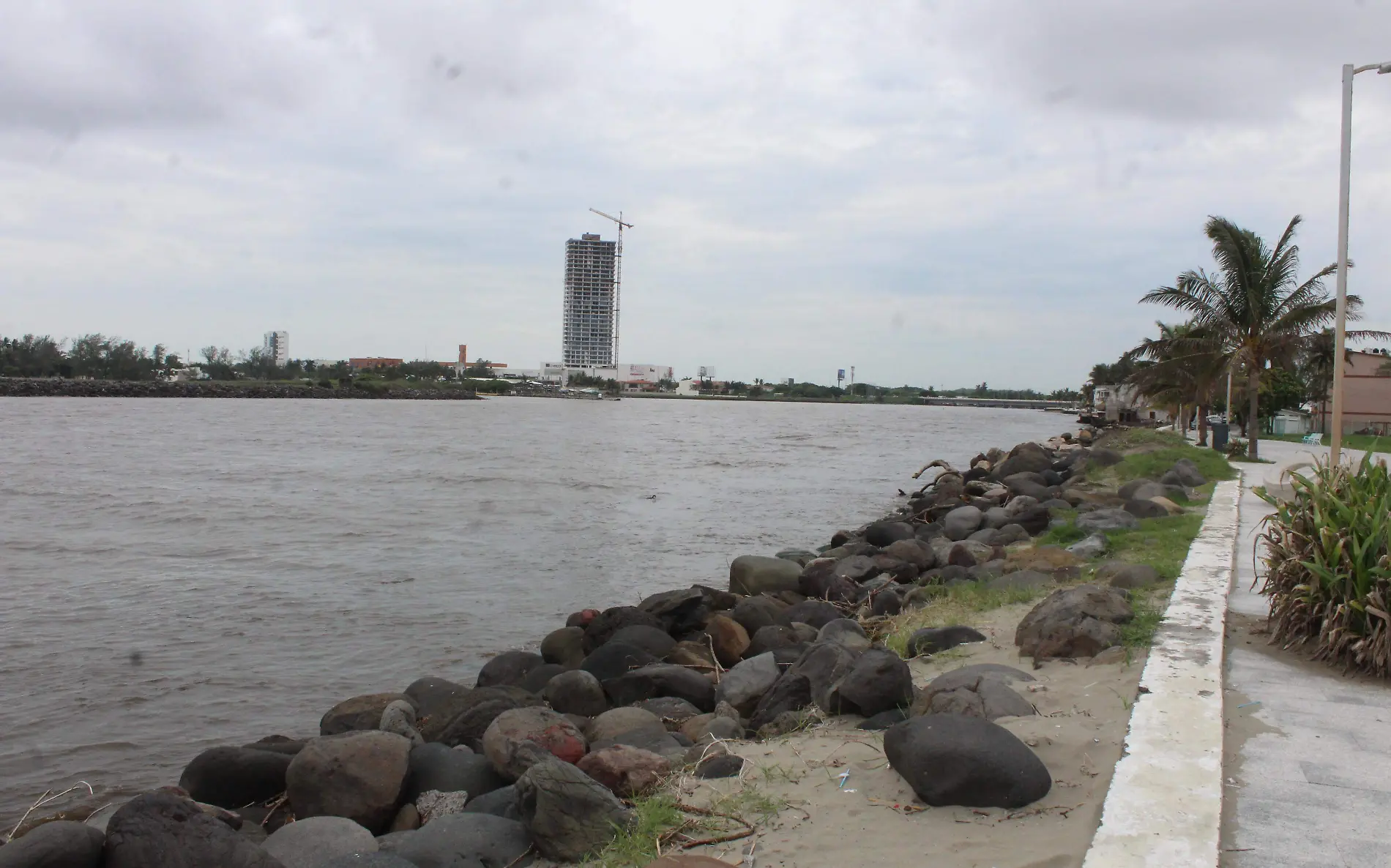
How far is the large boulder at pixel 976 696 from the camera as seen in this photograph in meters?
5.14

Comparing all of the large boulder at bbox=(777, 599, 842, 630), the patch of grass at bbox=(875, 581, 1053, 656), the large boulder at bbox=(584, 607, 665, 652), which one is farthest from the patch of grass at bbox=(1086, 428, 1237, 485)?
the large boulder at bbox=(584, 607, 665, 652)

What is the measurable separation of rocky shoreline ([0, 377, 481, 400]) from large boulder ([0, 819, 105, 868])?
343 ft

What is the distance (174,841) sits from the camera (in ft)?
14.7

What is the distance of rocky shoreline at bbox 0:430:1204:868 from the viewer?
444cm

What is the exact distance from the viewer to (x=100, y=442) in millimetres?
40406

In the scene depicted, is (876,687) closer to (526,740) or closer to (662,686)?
(526,740)

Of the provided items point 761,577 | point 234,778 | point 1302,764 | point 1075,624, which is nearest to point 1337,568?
point 1075,624

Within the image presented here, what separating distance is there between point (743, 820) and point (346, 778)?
2538 millimetres

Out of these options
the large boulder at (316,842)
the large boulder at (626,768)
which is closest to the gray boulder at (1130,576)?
the large boulder at (626,768)

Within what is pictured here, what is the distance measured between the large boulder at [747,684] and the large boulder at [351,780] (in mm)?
2346

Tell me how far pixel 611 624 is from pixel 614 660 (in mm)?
893

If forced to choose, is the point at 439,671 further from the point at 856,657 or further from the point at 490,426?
the point at 490,426

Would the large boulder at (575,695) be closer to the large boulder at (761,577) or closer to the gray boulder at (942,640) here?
the gray boulder at (942,640)

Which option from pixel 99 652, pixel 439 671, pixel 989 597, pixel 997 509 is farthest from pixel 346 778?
pixel 997 509
